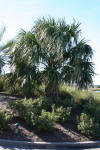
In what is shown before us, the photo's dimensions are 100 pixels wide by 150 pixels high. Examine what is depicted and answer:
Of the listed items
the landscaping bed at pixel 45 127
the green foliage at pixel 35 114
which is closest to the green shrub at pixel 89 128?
the landscaping bed at pixel 45 127

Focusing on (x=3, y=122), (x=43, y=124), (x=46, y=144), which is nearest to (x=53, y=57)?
(x=43, y=124)

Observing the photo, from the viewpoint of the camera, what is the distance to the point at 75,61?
743 centimetres

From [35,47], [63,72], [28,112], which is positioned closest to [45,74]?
[63,72]

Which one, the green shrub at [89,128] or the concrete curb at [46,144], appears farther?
the green shrub at [89,128]

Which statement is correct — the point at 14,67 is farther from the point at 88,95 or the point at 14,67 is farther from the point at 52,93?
the point at 88,95

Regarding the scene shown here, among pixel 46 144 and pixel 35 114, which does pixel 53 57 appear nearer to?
pixel 35 114

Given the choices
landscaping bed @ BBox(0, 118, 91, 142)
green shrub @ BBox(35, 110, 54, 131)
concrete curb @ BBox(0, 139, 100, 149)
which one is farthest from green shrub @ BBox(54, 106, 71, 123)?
concrete curb @ BBox(0, 139, 100, 149)

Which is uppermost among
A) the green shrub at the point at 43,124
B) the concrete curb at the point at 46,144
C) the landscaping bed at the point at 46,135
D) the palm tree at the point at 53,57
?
the palm tree at the point at 53,57

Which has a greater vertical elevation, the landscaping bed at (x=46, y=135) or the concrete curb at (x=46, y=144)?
the landscaping bed at (x=46, y=135)

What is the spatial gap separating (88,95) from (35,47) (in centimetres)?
379

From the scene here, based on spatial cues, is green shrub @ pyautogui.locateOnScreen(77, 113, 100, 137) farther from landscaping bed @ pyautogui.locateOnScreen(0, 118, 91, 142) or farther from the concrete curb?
the concrete curb

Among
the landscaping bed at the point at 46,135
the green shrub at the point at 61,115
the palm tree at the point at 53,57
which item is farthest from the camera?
the palm tree at the point at 53,57

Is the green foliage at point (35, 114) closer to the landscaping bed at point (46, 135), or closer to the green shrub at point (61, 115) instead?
the landscaping bed at point (46, 135)

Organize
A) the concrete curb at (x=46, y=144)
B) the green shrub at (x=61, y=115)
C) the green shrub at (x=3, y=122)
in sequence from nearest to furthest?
the concrete curb at (x=46, y=144) → the green shrub at (x=3, y=122) → the green shrub at (x=61, y=115)
